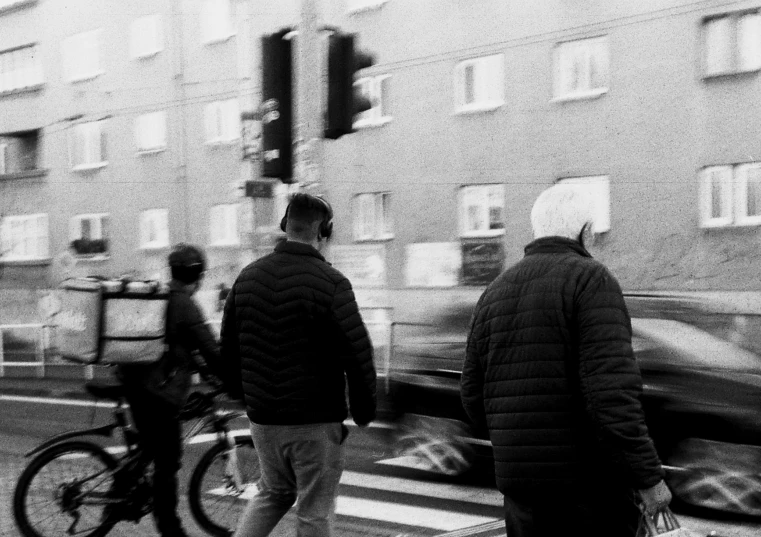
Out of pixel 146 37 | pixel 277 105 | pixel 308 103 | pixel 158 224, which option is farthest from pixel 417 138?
pixel 277 105

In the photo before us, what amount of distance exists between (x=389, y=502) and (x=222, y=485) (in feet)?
5.40

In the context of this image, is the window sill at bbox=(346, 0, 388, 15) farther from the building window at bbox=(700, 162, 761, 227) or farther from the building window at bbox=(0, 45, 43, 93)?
the building window at bbox=(0, 45, 43, 93)

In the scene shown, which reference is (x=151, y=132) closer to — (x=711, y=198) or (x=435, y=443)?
(x=711, y=198)

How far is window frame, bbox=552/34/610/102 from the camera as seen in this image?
2161cm

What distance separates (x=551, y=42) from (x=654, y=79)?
2531 mm

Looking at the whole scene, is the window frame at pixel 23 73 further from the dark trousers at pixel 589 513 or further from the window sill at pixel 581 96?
the dark trousers at pixel 589 513

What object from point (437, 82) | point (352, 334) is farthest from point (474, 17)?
point (352, 334)

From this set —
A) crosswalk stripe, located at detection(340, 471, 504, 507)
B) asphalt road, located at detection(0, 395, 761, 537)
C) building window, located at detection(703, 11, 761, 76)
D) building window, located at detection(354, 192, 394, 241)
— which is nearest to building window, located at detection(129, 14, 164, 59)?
building window, located at detection(354, 192, 394, 241)

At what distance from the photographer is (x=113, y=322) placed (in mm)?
5719

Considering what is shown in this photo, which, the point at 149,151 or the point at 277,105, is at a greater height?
the point at 149,151

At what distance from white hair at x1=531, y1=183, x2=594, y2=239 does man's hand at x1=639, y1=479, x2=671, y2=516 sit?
30.5 inches

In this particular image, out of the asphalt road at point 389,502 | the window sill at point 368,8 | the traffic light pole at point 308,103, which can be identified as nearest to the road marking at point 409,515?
the asphalt road at point 389,502

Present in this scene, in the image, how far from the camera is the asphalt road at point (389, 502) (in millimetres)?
6645

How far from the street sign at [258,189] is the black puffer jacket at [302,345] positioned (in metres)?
5.37
